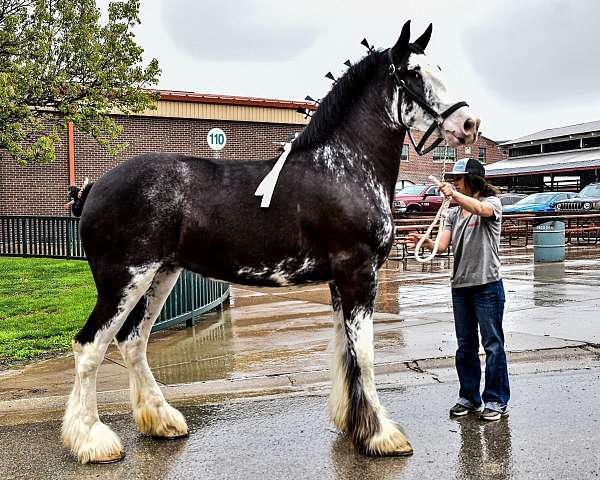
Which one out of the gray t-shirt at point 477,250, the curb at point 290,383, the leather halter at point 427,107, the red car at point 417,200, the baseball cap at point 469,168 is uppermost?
the red car at point 417,200

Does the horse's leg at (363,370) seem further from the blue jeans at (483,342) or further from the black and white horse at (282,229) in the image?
the blue jeans at (483,342)

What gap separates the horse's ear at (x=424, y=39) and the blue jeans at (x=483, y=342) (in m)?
1.83

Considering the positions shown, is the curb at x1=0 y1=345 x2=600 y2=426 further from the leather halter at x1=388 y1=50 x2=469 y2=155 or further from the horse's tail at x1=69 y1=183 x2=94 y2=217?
the leather halter at x1=388 y1=50 x2=469 y2=155

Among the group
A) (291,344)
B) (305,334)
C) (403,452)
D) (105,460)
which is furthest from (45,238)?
(403,452)

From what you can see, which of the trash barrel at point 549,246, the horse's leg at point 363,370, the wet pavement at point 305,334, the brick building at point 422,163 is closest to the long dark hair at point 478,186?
the horse's leg at point 363,370

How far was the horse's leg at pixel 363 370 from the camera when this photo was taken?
445 cm

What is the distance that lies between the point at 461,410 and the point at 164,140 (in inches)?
858

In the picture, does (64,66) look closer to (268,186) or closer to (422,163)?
(268,186)

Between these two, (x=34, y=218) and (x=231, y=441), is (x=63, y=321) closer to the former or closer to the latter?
(x=231, y=441)

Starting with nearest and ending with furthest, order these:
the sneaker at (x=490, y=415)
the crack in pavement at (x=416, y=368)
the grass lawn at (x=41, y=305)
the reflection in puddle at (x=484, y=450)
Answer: the reflection in puddle at (x=484, y=450) < the sneaker at (x=490, y=415) < the crack in pavement at (x=416, y=368) < the grass lawn at (x=41, y=305)

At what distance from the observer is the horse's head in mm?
4625

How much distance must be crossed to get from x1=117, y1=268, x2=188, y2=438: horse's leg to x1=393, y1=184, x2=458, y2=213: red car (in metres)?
25.4

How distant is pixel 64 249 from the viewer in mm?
14805

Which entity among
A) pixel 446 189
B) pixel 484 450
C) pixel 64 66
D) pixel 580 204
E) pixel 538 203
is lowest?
pixel 484 450
